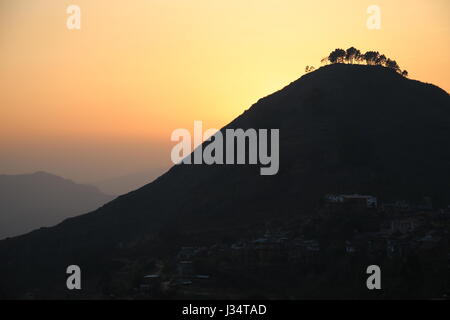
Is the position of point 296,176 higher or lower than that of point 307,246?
higher

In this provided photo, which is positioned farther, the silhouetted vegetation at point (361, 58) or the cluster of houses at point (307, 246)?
the silhouetted vegetation at point (361, 58)

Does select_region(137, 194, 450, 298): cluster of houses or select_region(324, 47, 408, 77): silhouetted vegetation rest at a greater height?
select_region(324, 47, 408, 77): silhouetted vegetation

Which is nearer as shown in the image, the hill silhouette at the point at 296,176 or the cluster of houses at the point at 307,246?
the cluster of houses at the point at 307,246

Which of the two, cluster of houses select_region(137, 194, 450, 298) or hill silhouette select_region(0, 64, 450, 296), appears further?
hill silhouette select_region(0, 64, 450, 296)

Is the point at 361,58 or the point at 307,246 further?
the point at 361,58

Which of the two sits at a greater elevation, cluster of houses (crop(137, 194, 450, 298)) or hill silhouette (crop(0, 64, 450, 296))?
hill silhouette (crop(0, 64, 450, 296))

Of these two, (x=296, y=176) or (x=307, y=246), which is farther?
(x=296, y=176)

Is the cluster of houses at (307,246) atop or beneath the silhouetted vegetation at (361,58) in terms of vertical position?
beneath

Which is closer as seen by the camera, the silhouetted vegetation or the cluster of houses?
the cluster of houses

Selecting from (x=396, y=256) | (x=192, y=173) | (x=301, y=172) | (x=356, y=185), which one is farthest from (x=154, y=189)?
(x=396, y=256)
